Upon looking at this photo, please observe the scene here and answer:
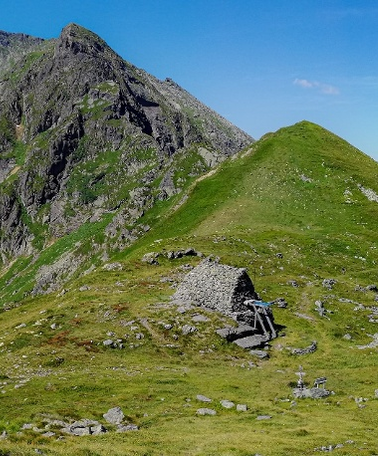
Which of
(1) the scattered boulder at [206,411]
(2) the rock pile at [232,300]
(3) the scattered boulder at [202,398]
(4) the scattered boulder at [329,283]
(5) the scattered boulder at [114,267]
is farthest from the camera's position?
(5) the scattered boulder at [114,267]

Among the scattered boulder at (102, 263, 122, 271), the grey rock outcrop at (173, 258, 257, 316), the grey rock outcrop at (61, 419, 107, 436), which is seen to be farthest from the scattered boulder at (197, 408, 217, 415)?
the scattered boulder at (102, 263, 122, 271)

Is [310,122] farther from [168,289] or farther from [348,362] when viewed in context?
[348,362]

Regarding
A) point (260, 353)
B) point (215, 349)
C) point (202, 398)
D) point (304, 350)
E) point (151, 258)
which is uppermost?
point (151, 258)

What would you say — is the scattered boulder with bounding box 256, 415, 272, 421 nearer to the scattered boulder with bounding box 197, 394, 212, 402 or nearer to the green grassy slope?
the green grassy slope

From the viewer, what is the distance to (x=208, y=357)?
41.6 m

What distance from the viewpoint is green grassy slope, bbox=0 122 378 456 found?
25891mm

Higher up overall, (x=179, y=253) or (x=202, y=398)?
(x=179, y=253)

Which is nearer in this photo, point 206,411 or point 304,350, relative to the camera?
point 206,411

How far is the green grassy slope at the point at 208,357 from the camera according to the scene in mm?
25891

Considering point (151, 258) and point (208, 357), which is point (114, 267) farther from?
point (208, 357)

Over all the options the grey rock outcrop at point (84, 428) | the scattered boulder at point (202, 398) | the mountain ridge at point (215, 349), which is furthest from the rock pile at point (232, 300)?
the grey rock outcrop at point (84, 428)

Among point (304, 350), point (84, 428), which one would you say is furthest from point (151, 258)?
Answer: point (84, 428)

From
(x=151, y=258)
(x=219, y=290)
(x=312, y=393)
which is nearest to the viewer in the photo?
(x=312, y=393)

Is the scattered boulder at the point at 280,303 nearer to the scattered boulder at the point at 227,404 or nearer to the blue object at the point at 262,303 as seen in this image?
the blue object at the point at 262,303
